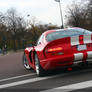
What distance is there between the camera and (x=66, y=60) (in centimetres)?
554

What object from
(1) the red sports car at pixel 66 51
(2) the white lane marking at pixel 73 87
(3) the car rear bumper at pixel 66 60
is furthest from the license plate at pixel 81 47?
(2) the white lane marking at pixel 73 87

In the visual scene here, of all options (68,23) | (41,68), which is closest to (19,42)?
(68,23)

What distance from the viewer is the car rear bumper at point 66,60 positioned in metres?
5.51

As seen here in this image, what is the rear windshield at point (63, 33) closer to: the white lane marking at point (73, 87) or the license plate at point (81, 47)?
the license plate at point (81, 47)

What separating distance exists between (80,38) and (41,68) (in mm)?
1319

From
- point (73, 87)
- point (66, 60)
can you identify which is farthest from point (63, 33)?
point (73, 87)

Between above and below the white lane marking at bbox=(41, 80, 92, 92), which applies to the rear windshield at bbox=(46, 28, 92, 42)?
above

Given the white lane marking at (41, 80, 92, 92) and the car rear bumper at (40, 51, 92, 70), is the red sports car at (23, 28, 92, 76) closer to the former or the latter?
the car rear bumper at (40, 51, 92, 70)

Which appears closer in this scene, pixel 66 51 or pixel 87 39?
pixel 66 51

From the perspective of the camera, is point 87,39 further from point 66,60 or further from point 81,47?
point 66,60

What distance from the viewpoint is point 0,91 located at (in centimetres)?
486

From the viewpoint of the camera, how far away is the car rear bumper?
5508mm

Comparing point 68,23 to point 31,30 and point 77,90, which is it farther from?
point 77,90

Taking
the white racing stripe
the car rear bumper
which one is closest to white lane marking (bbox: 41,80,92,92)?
the car rear bumper
